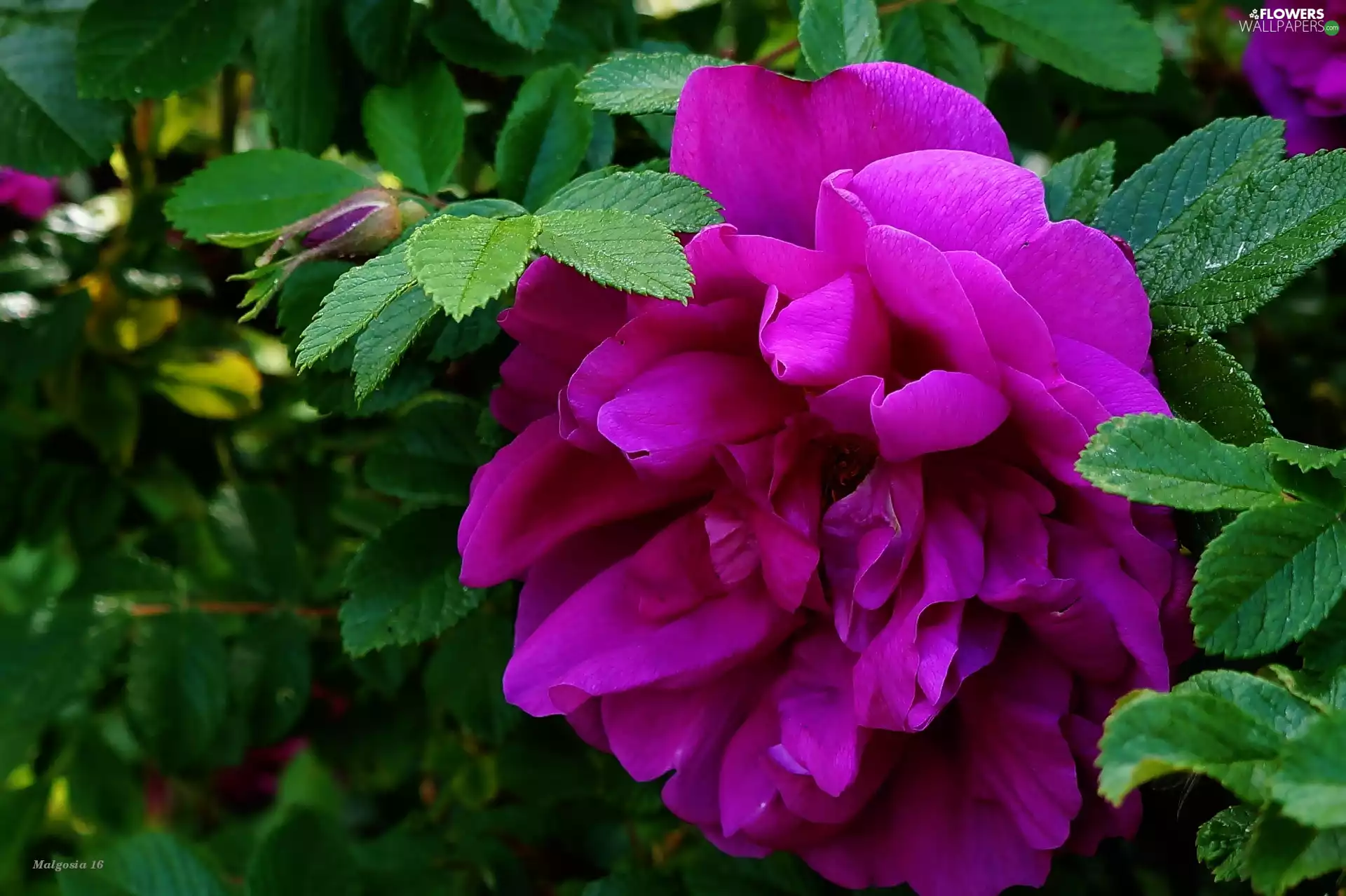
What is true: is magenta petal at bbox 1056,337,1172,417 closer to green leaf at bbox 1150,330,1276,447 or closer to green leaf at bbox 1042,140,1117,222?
green leaf at bbox 1150,330,1276,447

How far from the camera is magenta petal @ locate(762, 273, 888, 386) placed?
41 centimetres

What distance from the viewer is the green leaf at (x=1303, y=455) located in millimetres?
403

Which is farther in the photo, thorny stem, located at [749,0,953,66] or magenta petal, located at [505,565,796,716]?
thorny stem, located at [749,0,953,66]

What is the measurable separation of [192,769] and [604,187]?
59cm

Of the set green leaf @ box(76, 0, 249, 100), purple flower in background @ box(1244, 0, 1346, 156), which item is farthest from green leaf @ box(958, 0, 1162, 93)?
green leaf @ box(76, 0, 249, 100)

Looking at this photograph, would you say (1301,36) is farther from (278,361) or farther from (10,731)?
(10,731)

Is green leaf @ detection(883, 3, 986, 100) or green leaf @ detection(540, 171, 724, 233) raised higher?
green leaf @ detection(883, 3, 986, 100)

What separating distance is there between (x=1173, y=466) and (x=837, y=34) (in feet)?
0.87

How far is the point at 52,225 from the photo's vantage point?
0.95 metres

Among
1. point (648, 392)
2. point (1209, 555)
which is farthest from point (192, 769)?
point (1209, 555)

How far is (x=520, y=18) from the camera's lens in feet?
1.96

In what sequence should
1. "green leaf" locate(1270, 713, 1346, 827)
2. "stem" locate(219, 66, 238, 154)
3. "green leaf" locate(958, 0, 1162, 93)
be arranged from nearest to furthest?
1. "green leaf" locate(1270, 713, 1346, 827)
2. "green leaf" locate(958, 0, 1162, 93)
3. "stem" locate(219, 66, 238, 154)

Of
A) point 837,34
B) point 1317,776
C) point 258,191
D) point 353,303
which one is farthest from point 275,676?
point 1317,776

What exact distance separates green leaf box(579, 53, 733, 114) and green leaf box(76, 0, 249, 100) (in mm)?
282
